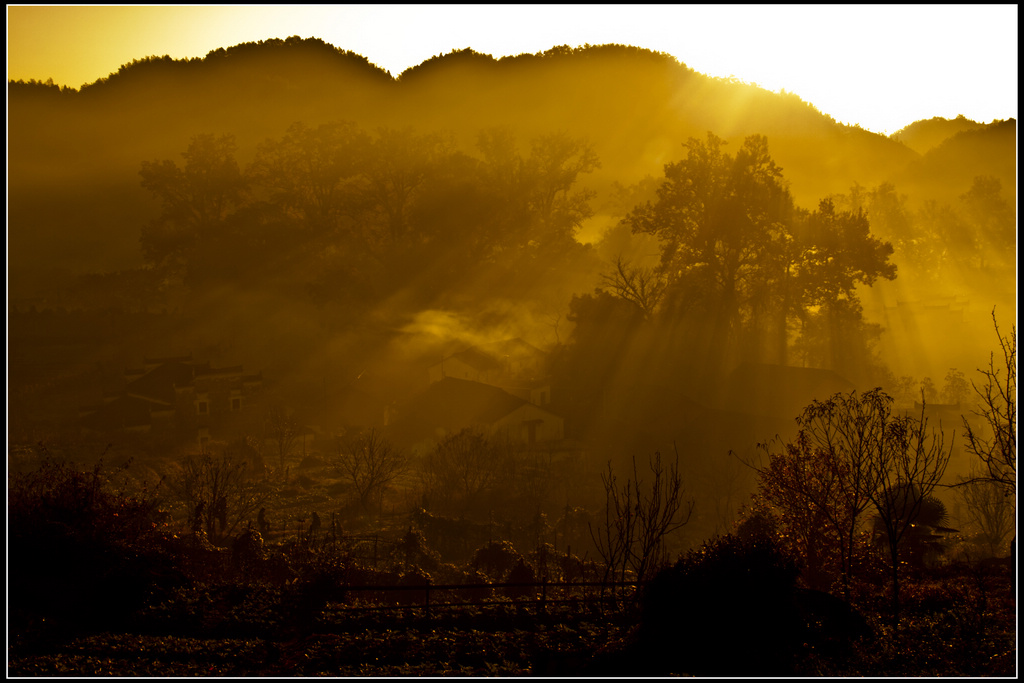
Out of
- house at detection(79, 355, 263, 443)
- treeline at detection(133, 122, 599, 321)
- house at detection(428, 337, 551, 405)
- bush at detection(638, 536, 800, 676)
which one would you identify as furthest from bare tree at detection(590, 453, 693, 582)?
treeline at detection(133, 122, 599, 321)

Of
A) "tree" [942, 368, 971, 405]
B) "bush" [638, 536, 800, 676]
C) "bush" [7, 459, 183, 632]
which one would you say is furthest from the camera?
"tree" [942, 368, 971, 405]

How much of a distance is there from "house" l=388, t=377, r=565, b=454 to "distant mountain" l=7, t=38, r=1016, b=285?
165 feet

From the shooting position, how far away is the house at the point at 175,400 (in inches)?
1390

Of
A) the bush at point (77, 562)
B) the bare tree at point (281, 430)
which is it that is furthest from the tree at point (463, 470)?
the bush at point (77, 562)

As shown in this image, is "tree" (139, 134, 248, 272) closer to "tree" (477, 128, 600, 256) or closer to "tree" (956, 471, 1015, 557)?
"tree" (477, 128, 600, 256)

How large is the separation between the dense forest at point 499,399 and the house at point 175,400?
0.17 meters

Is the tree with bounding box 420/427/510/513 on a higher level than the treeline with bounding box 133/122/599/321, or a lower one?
lower

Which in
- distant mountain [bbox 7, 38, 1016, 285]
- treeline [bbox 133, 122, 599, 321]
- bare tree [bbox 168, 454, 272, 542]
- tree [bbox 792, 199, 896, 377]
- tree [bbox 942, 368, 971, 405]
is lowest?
bare tree [bbox 168, 454, 272, 542]

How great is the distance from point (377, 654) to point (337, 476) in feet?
69.5

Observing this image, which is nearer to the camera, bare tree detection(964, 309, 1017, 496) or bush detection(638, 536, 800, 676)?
bush detection(638, 536, 800, 676)

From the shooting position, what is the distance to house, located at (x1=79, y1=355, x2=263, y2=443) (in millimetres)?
35312

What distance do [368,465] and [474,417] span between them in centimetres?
768

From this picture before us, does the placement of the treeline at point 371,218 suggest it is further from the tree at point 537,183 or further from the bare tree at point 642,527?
the bare tree at point 642,527

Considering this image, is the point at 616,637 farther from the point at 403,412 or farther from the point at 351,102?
the point at 351,102
